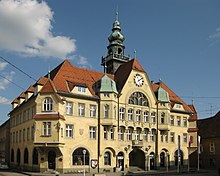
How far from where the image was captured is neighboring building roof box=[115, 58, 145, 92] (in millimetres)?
50784

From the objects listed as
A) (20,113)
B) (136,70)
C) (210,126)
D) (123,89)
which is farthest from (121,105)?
(210,126)

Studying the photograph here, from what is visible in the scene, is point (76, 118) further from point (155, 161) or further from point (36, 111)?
point (155, 161)

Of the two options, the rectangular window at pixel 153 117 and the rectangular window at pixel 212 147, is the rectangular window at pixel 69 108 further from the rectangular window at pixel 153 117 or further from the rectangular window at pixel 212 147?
the rectangular window at pixel 212 147

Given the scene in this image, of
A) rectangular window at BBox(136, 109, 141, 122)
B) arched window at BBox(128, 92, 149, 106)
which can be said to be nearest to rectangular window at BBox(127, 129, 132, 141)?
rectangular window at BBox(136, 109, 141, 122)

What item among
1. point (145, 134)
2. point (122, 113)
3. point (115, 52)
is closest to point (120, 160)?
point (145, 134)

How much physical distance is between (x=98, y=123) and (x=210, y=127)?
89.0 feet

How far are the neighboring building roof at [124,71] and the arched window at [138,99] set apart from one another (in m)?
2.73

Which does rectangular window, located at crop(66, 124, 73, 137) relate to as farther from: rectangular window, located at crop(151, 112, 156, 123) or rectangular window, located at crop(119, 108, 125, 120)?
rectangular window, located at crop(151, 112, 156, 123)

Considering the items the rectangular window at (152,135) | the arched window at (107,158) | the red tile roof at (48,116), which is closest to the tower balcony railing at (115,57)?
the rectangular window at (152,135)

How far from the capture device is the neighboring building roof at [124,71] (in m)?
50.8

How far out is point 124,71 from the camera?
53562 millimetres

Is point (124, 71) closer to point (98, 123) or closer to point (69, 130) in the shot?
point (98, 123)

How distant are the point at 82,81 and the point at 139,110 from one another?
10.8 meters

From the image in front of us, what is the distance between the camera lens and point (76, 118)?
44.6m
